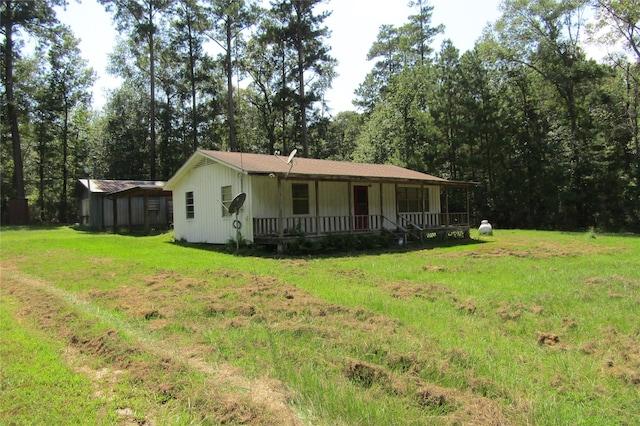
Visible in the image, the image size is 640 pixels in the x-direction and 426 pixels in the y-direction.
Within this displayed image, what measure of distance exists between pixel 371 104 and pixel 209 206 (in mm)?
33609

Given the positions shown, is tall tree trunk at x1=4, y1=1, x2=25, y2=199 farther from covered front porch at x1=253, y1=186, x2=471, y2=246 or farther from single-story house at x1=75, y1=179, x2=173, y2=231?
covered front porch at x1=253, y1=186, x2=471, y2=246

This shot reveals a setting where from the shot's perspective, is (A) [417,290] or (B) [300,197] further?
(B) [300,197]

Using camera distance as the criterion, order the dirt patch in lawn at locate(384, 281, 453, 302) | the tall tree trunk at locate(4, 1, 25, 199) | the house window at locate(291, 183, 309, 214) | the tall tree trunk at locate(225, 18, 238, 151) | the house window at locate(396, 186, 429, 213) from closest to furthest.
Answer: the dirt patch in lawn at locate(384, 281, 453, 302), the house window at locate(291, 183, 309, 214), the house window at locate(396, 186, 429, 213), the tall tree trunk at locate(4, 1, 25, 199), the tall tree trunk at locate(225, 18, 238, 151)

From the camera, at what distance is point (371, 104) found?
4600 centimetres

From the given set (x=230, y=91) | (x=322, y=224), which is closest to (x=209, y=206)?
(x=322, y=224)

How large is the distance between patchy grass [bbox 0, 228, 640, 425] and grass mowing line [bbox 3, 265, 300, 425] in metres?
0.02

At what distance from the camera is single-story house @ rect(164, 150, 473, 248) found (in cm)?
Answer: 1411

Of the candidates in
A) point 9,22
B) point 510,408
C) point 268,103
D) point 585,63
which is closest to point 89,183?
point 9,22

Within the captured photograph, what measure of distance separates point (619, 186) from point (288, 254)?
23.2 meters

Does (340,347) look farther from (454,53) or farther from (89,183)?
(454,53)

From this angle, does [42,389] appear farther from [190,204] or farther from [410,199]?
[410,199]

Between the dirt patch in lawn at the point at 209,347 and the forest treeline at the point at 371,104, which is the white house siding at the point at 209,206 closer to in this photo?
the dirt patch in lawn at the point at 209,347

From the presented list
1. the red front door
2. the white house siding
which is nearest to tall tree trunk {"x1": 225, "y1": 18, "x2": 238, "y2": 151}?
the white house siding

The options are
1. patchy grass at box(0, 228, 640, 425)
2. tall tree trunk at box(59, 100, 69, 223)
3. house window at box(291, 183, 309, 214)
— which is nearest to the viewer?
patchy grass at box(0, 228, 640, 425)
